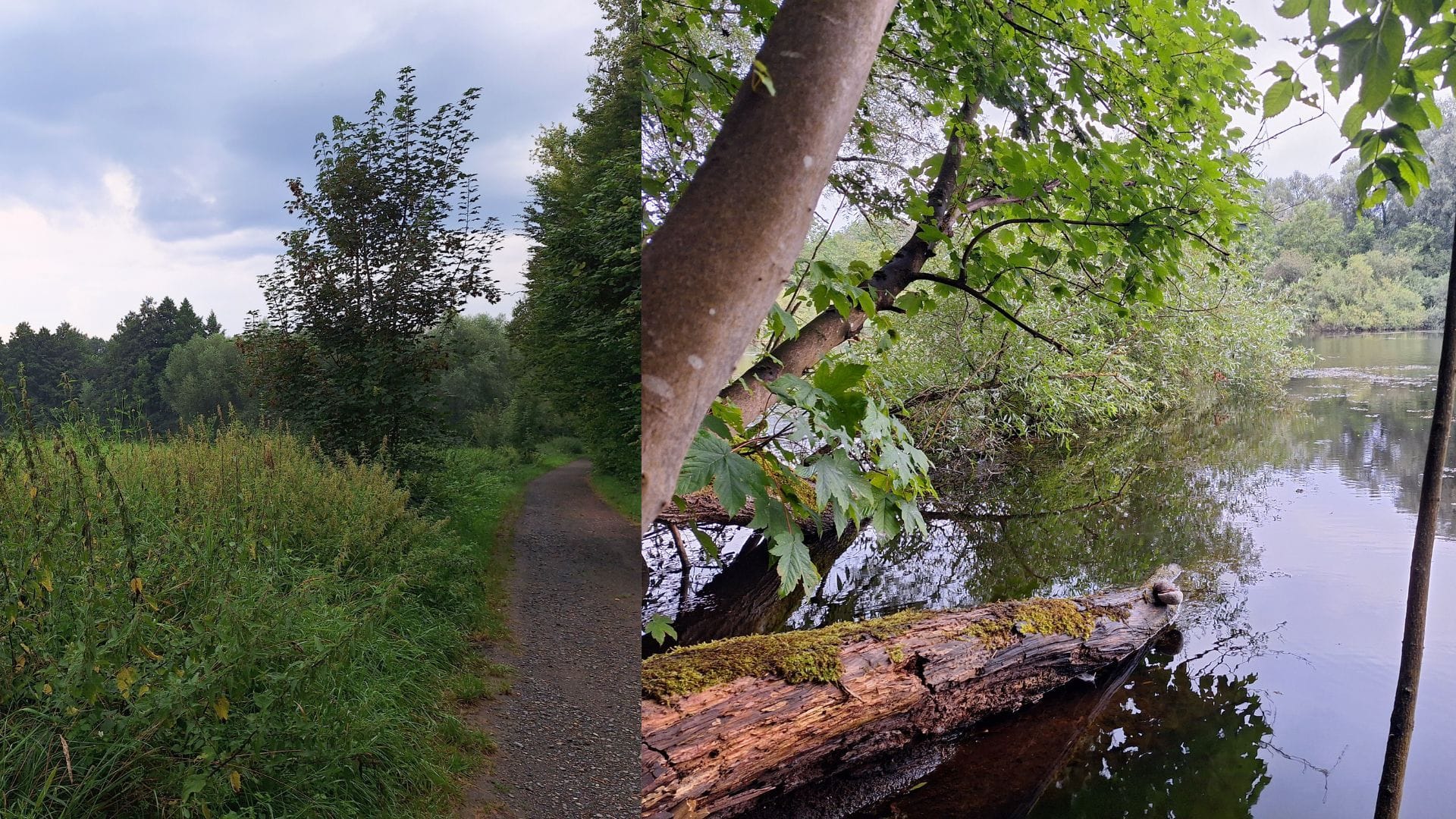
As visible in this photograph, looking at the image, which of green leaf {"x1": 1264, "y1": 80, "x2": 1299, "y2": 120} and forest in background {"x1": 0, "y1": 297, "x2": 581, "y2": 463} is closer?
forest in background {"x1": 0, "y1": 297, "x2": 581, "y2": 463}

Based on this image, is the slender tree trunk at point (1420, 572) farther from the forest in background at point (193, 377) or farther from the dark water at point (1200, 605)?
the forest in background at point (193, 377)

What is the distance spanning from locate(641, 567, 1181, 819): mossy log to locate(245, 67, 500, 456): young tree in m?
1.57

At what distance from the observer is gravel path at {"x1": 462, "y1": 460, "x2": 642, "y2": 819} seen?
48.6 inches

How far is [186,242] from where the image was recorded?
1.18m

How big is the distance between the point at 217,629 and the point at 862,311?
5.49 ft

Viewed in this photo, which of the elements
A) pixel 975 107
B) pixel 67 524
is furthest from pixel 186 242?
pixel 975 107

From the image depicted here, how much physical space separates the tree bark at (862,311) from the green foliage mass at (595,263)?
0.43m

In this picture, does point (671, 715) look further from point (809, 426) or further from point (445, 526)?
point (809, 426)

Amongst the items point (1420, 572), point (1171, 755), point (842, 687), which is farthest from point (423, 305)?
point (1171, 755)

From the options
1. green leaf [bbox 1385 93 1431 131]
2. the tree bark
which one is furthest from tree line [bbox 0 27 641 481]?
green leaf [bbox 1385 93 1431 131]

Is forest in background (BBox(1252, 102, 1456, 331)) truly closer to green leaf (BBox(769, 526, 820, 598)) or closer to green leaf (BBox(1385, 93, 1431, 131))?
green leaf (BBox(1385, 93, 1431, 131))

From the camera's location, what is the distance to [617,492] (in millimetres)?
1255

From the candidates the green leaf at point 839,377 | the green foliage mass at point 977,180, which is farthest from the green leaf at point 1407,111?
the green leaf at point 839,377

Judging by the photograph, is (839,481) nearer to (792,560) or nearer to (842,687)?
(792,560)
